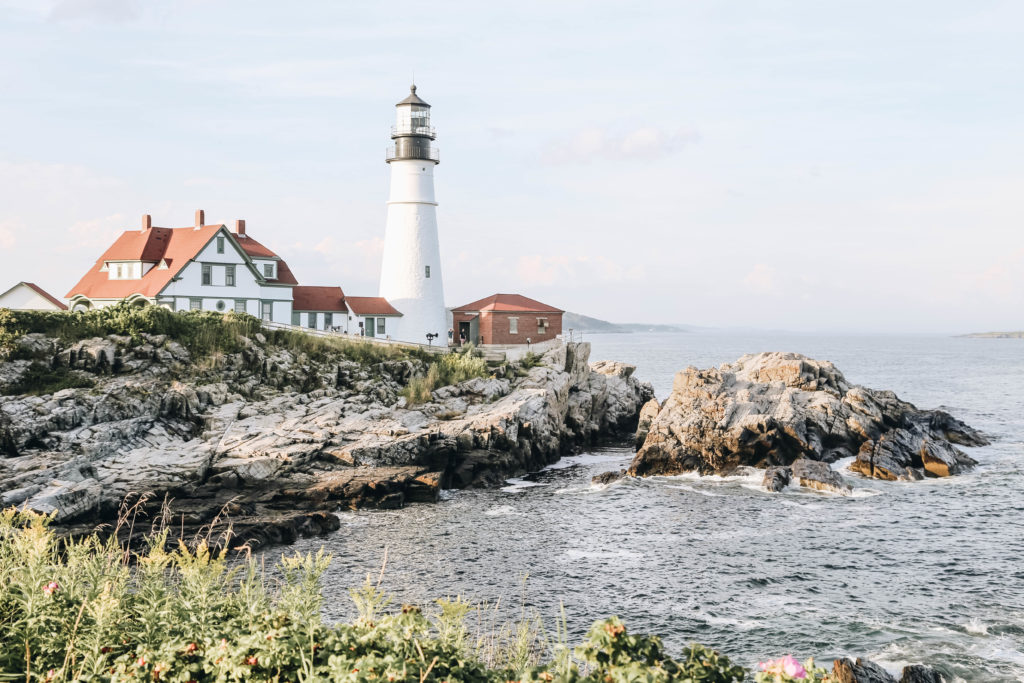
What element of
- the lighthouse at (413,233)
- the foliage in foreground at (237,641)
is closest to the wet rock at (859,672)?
the foliage in foreground at (237,641)

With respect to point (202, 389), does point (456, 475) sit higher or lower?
lower

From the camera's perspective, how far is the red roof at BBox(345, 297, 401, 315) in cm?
4947

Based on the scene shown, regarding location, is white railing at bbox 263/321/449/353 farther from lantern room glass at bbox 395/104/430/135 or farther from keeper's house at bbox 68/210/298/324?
lantern room glass at bbox 395/104/430/135

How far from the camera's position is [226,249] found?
45625 millimetres

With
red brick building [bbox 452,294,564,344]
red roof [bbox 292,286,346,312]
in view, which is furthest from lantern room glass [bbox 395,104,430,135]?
red brick building [bbox 452,294,564,344]

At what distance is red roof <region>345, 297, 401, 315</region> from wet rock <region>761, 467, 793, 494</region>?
84.7 feet

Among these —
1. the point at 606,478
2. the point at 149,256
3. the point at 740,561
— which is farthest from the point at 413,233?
the point at 740,561

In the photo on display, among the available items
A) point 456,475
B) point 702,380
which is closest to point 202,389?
point 456,475

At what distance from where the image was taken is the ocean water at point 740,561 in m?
17.1

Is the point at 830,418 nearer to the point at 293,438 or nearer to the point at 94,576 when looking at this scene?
the point at 293,438

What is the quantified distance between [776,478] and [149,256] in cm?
3526

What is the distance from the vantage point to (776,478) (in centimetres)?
3122

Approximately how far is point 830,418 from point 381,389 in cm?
2106

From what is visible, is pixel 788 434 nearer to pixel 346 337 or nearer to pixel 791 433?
pixel 791 433
